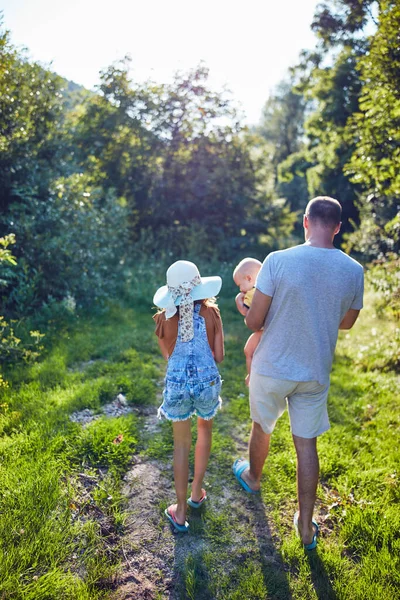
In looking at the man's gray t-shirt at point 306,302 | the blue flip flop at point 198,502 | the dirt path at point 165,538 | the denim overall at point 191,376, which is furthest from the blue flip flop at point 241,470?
the man's gray t-shirt at point 306,302

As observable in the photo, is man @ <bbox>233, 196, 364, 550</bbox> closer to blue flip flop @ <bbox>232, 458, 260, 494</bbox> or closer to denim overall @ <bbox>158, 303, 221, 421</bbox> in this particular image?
denim overall @ <bbox>158, 303, 221, 421</bbox>

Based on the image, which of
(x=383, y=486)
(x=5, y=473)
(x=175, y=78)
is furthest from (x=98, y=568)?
(x=175, y=78)

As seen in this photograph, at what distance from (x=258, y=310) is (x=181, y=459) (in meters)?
1.21

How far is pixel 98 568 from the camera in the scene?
2.65m

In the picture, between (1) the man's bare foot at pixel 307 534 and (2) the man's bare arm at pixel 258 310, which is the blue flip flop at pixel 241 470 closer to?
(1) the man's bare foot at pixel 307 534

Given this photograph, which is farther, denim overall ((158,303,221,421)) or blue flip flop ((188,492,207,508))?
blue flip flop ((188,492,207,508))

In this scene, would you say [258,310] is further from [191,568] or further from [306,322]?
[191,568]

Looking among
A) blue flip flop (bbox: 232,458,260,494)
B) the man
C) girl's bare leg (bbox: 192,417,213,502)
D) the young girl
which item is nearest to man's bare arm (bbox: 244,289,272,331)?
the man

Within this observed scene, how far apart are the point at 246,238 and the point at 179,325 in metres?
11.1

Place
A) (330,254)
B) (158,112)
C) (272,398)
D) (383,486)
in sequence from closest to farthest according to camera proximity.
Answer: (330,254) < (272,398) < (383,486) < (158,112)

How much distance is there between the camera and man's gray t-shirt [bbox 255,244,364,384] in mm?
2760

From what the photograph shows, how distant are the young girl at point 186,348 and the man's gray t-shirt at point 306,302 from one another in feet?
1.31

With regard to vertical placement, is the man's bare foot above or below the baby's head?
below

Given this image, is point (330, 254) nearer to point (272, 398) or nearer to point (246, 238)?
point (272, 398)
